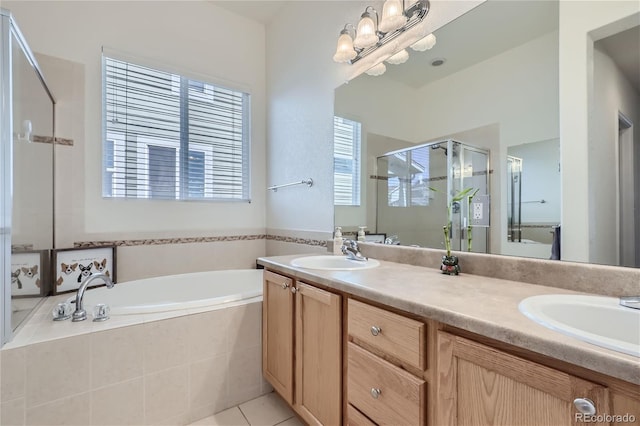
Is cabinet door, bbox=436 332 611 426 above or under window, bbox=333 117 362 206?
under

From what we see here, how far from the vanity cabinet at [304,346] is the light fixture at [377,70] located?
1306 mm

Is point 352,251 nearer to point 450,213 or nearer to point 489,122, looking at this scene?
point 450,213

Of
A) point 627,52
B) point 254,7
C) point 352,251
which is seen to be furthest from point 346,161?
point 254,7

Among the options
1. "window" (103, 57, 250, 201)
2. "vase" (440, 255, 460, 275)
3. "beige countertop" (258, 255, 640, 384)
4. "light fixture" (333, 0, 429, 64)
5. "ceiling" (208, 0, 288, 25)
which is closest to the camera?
"beige countertop" (258, 255, 640, 384)

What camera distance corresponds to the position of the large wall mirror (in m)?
1.09

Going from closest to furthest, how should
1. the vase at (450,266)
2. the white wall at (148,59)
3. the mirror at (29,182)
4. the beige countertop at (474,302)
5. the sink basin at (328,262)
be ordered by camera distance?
the beige countertop at (474,302) < the vase at (450,266) < the mirror at (29,182) < the sink basin at (328,262) < the white wall at (148,59)

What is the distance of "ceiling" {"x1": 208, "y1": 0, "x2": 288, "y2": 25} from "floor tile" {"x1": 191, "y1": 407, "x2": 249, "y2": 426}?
314 cm

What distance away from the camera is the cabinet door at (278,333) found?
150 centimetres

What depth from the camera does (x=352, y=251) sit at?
5.63 feet

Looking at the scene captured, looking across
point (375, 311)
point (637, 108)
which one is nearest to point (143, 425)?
point (375, 311)

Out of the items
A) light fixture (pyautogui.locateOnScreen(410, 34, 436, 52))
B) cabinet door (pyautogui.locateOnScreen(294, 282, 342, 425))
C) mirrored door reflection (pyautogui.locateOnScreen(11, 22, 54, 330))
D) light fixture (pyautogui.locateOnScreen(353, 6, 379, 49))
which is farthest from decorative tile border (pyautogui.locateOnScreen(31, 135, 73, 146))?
light fixture (pyautogui.locateOnScreen(410, 34, 436, 52))

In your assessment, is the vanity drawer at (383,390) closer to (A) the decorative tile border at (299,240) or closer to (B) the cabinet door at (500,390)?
(B) the cabinet door at (500,390)

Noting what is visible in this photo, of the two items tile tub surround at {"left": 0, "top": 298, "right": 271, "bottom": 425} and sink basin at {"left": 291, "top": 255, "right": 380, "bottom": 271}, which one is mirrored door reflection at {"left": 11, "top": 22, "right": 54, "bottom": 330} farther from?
sink basin at {"left": 291, "top": 255, "right": 380, "bottom": 271}

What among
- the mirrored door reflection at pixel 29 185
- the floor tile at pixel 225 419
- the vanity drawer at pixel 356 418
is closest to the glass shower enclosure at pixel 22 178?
the mirrored door reflection at pixel 29 185
